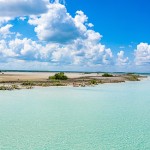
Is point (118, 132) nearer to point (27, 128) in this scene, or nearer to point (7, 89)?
point (27, 128)

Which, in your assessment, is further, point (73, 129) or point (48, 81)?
point (48, 81)

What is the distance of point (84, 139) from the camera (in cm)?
1886

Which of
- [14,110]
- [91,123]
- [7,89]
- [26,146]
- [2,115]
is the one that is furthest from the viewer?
[7,89]

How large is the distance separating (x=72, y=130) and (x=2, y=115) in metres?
8.57

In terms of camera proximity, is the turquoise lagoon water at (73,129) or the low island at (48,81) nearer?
the turquoise lagoon water at (73,129)

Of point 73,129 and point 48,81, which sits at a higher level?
point 48,81

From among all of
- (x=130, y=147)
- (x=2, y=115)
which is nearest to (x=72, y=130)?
(x=130, y=147)

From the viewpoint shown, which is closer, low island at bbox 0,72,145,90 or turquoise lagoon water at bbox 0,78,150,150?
turquoise lagoon water at bbox 0,78,150,150

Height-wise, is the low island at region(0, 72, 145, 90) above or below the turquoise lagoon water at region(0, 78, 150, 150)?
above

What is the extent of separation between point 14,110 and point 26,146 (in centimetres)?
1346

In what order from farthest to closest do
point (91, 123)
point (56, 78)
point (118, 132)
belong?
point (56, 78)
point (91, 123)
point (118, 132)

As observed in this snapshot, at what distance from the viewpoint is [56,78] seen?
85938mm

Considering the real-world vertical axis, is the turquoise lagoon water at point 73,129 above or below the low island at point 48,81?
below

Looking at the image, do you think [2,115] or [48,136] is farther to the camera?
[2,115]
